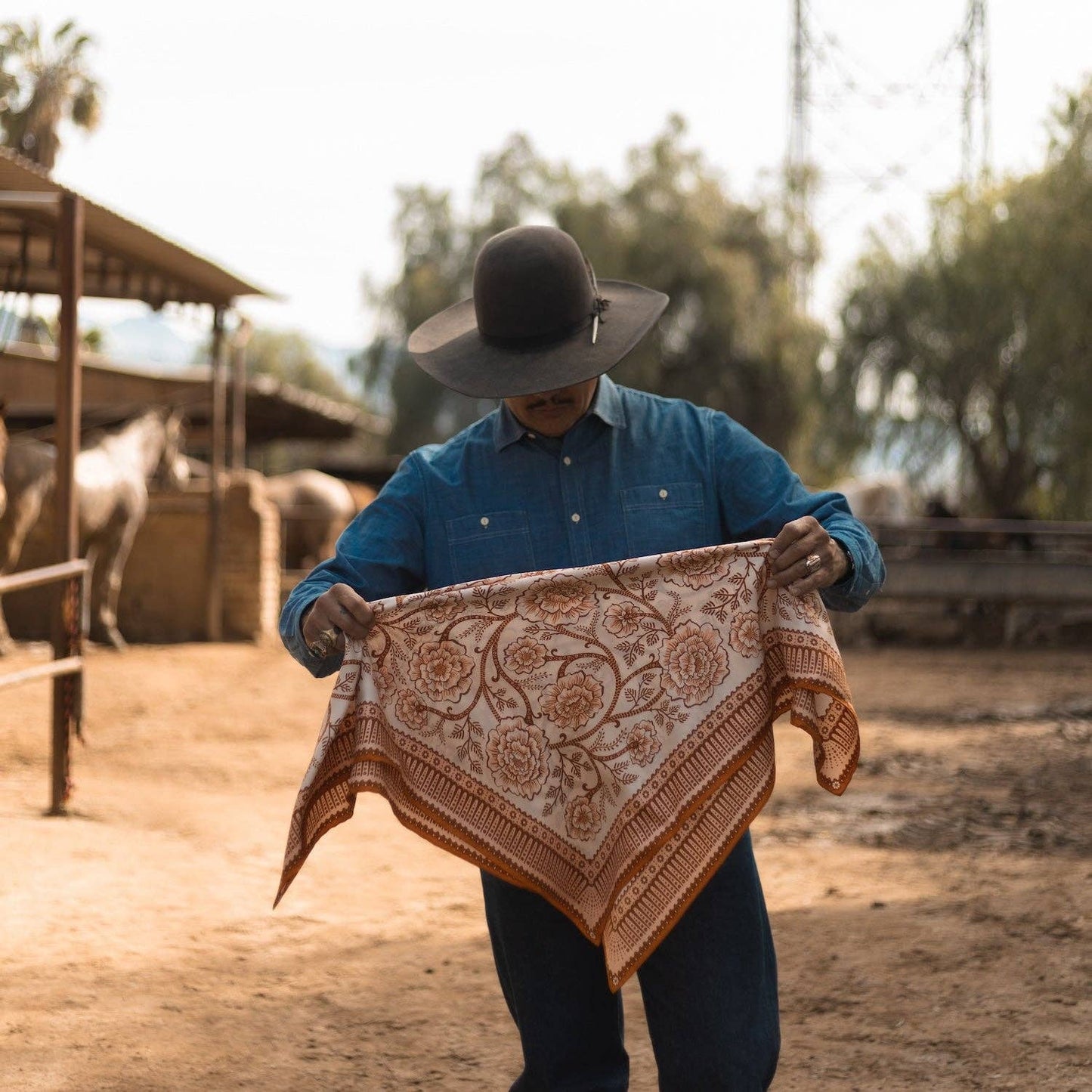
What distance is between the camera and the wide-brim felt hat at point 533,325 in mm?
2588

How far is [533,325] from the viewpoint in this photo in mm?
2645

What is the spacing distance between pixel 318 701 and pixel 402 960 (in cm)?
638

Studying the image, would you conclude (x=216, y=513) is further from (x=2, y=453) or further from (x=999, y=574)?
(x=999, y=574)

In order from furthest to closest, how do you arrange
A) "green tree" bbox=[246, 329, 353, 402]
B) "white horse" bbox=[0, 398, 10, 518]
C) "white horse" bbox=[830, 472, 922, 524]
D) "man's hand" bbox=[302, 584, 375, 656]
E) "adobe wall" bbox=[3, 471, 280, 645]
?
1. "green tree" bbox=[246, 329, 353, 402]
2. "white horse" bbox=[830, 472, 922, 524]
3. "adobe wall" bbox=[3, 471, 280, 645]
4. "white horse" bbox=[0, 398, 10, 518]
5. "man's hand" bbox=[302, 584, 375, 656]

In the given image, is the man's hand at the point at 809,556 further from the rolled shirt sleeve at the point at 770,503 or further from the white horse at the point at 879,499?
the white horse at the point at 879,499

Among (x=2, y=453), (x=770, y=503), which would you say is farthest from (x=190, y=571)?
(x=770, y=503)

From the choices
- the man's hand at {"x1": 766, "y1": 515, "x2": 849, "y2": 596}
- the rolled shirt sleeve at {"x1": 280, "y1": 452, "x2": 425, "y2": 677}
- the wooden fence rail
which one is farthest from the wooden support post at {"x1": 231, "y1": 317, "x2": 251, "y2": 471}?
the man's hand at {"x1": 766, "y1": 515, "x2": 849, "y2": 596}

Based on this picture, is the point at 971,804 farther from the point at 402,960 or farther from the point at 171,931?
the point at 171,931

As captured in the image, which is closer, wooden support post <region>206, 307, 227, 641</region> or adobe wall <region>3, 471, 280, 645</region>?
wooden support post <region>206, 307, 227, 641</region>

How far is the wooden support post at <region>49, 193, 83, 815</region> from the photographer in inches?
259

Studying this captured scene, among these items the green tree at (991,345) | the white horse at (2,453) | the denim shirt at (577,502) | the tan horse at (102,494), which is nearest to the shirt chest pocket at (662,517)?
the denim shirt at (577,502)

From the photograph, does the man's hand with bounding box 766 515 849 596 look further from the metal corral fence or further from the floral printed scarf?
the metal corral fence

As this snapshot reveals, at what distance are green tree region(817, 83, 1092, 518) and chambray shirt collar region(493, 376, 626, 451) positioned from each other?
15.7 meters

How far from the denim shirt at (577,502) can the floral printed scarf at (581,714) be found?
0.34 feet
